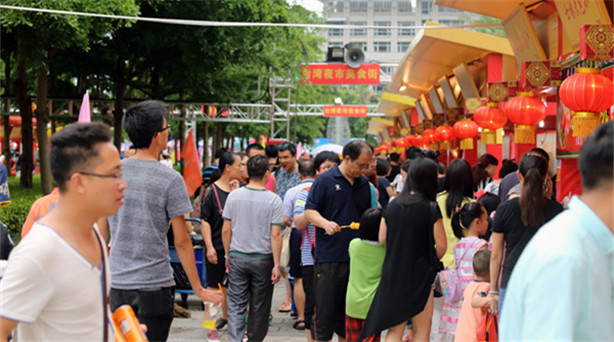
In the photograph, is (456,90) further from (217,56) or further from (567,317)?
(567,317)

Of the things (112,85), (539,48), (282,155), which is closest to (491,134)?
(539,48)

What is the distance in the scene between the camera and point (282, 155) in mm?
9797

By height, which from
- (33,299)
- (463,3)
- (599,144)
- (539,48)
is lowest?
(33,299)

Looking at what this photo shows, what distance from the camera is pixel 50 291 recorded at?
2.66m

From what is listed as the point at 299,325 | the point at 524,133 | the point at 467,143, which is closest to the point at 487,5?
the point at 524,133

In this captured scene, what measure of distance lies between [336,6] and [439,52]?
106895mm

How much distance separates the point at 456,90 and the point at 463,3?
35.6ft

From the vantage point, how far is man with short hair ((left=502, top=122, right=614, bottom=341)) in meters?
2.05

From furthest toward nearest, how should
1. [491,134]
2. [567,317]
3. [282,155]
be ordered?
[491,134] < [282,155] < [567,317]

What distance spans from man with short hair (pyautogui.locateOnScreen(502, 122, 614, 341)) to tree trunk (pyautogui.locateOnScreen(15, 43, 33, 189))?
18.6 metres

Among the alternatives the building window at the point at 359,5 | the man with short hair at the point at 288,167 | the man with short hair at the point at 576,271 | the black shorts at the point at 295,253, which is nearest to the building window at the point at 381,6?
the building window at the point at 359,5

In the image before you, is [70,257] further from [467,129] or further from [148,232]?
[467,129]

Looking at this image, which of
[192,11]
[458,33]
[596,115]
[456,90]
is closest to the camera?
[596,115]

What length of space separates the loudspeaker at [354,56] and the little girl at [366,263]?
91.3 ft
